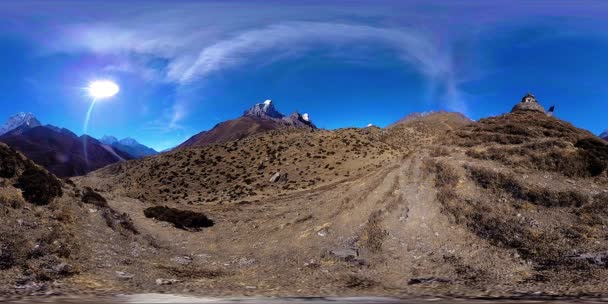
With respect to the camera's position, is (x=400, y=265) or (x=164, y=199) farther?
(x=164, y=199)

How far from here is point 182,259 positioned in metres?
20.6

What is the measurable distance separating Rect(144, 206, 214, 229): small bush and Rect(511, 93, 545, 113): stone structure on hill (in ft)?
106

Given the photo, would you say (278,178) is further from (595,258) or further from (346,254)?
(595,258)

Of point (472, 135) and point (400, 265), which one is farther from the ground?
point (472, 135)

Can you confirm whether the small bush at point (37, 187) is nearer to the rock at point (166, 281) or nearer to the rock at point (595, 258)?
the rock at point (166, 281)

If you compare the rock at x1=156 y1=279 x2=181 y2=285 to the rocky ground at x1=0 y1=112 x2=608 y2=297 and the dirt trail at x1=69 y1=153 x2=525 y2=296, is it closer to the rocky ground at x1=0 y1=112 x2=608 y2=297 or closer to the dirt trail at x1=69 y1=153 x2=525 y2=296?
the rocky ground at x1=0 y1=112 x2=608 y2=297

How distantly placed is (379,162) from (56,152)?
190 m

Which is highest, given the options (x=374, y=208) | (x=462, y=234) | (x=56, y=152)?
(x=56, y=152)

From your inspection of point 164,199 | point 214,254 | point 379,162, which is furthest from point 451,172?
point 164,199

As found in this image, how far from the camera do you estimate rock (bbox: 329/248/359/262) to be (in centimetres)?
1820

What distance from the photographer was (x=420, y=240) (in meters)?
19.0

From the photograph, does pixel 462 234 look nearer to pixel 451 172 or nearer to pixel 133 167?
pixel 451 172

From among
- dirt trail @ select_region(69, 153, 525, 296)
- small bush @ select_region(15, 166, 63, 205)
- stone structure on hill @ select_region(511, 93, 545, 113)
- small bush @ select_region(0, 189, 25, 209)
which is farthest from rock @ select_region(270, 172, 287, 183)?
small bush @ select_region(0, 189, 25, 209)

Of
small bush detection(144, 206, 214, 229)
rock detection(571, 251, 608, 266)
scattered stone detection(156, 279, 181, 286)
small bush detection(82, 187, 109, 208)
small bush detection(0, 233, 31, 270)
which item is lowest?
scattered stone detection(156, 279, 181, 286)
